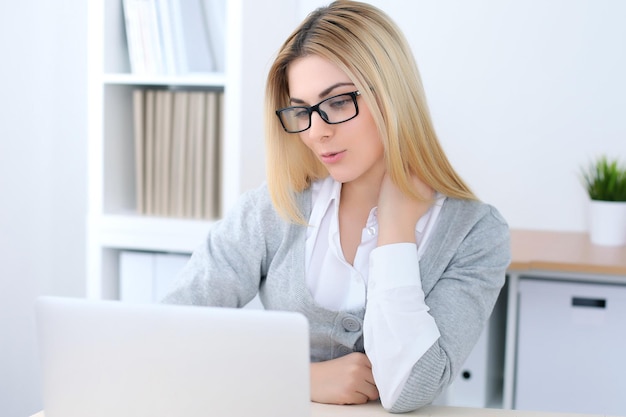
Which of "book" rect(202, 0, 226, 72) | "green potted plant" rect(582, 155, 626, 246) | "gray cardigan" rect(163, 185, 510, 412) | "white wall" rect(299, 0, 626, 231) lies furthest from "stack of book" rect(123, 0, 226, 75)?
"green potted plant" rect(582, 155, 626, 246)

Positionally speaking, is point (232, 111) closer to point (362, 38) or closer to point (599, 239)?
point (362, 38)

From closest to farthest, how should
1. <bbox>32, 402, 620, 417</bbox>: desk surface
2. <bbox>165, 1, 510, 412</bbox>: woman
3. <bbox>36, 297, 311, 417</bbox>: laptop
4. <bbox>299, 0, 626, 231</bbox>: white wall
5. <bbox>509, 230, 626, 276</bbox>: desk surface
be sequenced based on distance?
<bbox>36, 297, 311, 417</bbox>: laptop → <bbox>32, 402, 620, 417</bbox>: desk surface → <bbox>165, 1, 510, 412</bbox>: woman → <bbox>509, 230, 626, 276</bbox>: desk surface → <bbox>299, 0, 626, 231</bbox>: white wall

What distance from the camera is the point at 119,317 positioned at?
3.10ft

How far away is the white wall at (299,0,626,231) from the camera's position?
250 cm

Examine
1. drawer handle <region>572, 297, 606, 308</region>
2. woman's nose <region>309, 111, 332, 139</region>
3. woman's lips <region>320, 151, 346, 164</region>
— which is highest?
woman's nose <region>309, 111, 332, 139</region>

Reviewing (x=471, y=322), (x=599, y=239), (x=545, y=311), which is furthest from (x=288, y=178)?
(x=599, y=239)

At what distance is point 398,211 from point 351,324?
0.74ft

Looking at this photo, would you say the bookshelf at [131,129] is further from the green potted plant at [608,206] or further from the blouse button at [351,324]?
the green potted plant at [608,206]

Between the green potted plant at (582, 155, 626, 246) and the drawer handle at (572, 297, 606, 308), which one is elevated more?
the green potted plant at (582, 155, 626, 246)

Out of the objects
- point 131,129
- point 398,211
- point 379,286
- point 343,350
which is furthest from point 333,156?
point 131,129

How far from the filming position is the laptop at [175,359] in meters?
0.92

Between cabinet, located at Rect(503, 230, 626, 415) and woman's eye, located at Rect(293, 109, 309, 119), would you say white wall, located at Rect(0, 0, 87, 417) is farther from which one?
cabinet, located at Rect(503, 230, 626, 415)

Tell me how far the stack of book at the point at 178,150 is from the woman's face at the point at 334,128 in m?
0.91

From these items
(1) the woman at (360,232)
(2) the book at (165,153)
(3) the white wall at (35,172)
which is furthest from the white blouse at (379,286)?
(3) the white wall at (35,172)
